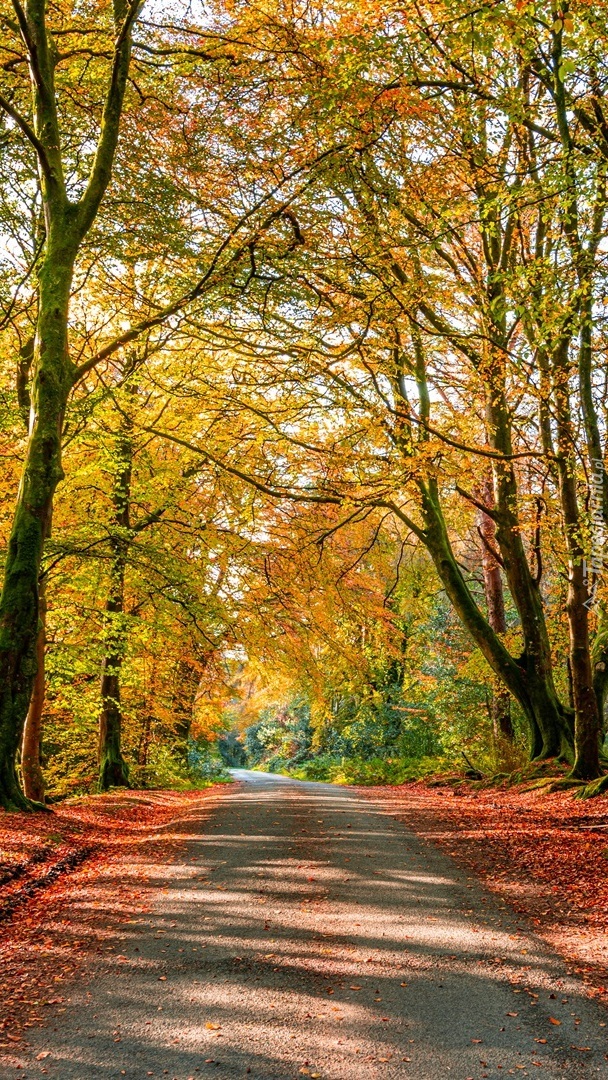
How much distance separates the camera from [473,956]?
4504 mm

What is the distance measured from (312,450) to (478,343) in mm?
3398

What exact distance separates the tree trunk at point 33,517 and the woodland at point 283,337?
0.03 m

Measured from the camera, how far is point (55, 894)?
6055 millimetres

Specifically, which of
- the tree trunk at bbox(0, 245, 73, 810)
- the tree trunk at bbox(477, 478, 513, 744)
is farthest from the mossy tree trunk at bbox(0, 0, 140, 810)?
the tree trunk at bbox(477, 478, 513, 744)

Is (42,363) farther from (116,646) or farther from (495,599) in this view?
(495,599)

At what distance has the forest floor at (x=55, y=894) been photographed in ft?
13.1

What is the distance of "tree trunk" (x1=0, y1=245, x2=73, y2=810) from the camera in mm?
8672

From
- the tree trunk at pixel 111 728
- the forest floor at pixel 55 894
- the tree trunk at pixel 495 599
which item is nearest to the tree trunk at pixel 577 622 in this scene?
the tree trunk at pixel 495 599

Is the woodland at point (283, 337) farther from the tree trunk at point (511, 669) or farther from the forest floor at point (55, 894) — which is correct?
the forest floor at point (55, 894)

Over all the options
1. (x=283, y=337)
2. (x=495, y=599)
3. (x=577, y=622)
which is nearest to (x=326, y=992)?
(x=577, y=622)

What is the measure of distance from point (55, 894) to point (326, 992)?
307 centimetres

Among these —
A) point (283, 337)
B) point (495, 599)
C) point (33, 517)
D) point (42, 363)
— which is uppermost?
point (283, 337)

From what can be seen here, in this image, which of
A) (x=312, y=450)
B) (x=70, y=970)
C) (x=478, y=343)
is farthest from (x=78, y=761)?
(x=70, y=970)

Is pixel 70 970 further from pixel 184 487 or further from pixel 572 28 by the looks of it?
pixel 184 487
